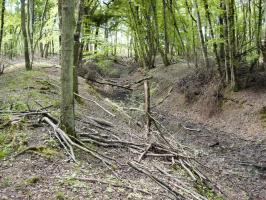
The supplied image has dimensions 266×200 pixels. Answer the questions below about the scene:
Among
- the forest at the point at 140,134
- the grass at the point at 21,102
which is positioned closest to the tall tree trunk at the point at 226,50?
the forest at the point at 140,134

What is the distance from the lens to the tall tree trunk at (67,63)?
19.6ft

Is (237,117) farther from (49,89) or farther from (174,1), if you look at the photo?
(174,1)

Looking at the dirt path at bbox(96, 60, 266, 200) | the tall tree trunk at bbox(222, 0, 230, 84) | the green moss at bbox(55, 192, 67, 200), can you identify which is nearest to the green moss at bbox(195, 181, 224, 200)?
the dirt path at bbox(96, 60, 266, 200)

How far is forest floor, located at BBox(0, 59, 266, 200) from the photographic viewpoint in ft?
17.3

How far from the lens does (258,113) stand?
11992 millimetres

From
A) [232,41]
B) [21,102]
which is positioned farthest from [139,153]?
[232,41]

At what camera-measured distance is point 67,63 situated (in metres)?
6.21

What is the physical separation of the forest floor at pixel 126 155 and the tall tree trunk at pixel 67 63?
0.49 meters

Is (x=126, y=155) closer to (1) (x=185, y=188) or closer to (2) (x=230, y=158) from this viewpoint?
(1) (x=185, y=188)

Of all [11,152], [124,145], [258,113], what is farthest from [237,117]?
[11,152]

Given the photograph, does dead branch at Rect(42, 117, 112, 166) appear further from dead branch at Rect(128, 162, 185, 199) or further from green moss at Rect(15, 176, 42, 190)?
green moss at Rect(15, 176, 42, 190)

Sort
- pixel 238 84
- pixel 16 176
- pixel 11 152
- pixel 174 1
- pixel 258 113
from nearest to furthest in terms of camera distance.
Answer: pixel 16 176
pixel 11 152
pixel 258 113
pixel 238 84
pixel 174 1

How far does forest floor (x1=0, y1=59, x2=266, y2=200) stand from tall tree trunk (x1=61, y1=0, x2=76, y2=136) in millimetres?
491

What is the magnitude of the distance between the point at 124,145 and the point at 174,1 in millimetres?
16390
